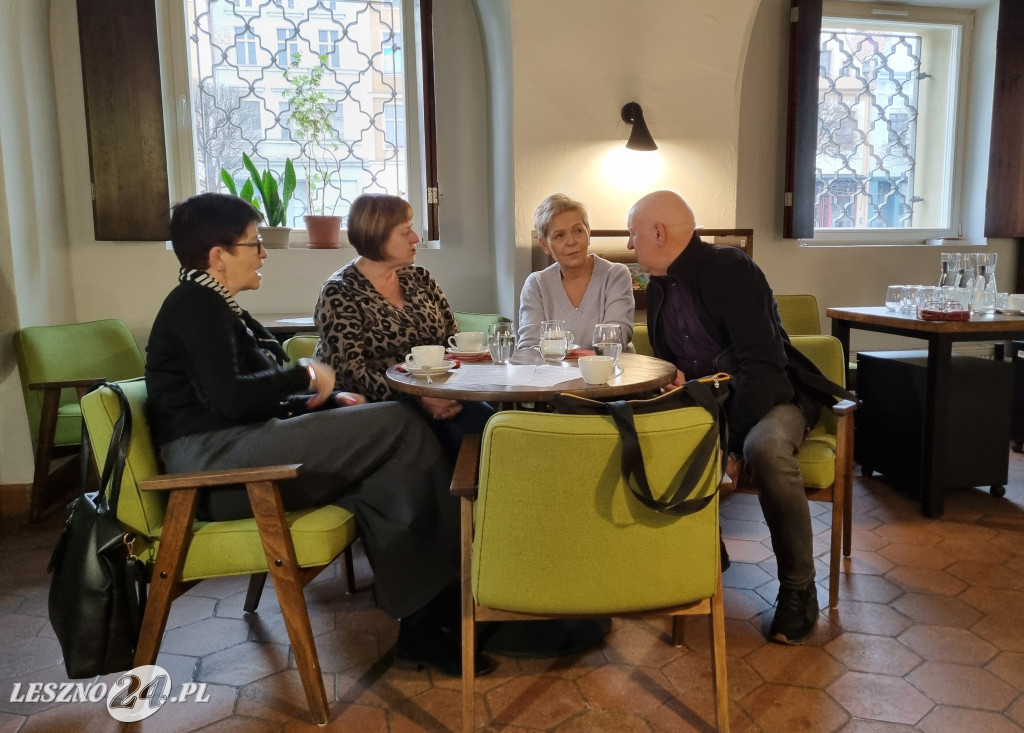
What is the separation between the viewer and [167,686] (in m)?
1.83

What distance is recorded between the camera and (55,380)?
9.87ft

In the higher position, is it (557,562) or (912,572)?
(557,562)

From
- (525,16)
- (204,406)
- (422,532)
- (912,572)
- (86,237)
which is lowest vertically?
(912,572)

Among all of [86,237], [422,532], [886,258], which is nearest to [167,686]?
[422,532]

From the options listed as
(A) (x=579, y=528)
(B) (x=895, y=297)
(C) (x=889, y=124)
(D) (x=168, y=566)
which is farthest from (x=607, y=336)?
(C) (x=889, y=124)

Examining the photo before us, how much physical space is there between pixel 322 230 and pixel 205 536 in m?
2.44

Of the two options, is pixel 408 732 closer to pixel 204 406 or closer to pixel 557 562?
pixel 557 562

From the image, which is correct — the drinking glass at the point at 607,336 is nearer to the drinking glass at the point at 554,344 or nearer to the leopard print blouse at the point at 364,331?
the drinking glass at the point at 554,344

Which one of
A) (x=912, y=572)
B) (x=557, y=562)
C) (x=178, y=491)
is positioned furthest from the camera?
(x=912, y=572)

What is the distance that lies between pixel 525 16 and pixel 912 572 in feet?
9.23

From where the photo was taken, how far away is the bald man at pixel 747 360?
1.99 m

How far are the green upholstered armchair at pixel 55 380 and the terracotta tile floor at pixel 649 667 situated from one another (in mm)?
539

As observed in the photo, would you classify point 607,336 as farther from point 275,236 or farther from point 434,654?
point 275,236

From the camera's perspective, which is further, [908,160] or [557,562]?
[908,160]
